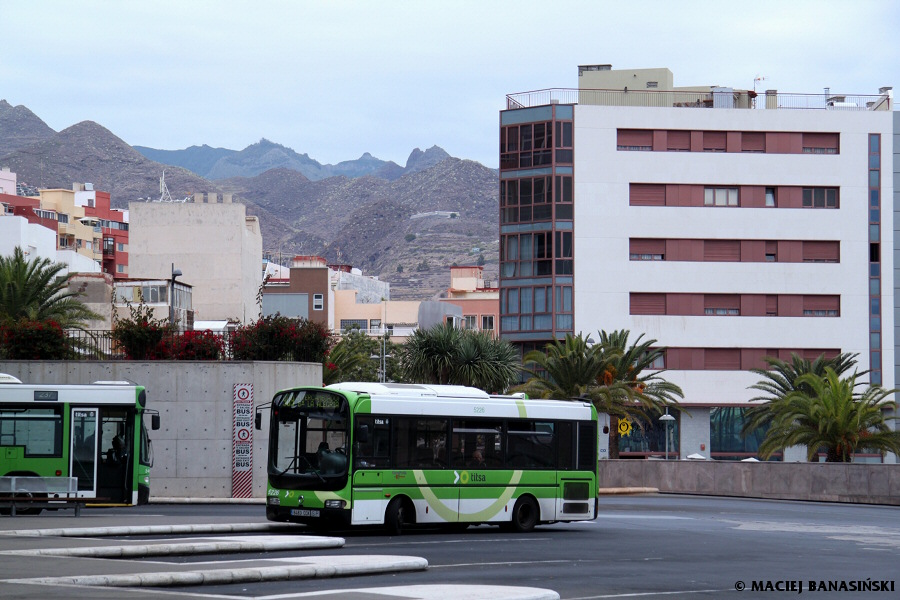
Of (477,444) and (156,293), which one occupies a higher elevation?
(156,293)

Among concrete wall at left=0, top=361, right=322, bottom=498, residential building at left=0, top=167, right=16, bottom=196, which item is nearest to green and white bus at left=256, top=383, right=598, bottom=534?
concrete wall at left=0, top=361, right=322, bottom=498

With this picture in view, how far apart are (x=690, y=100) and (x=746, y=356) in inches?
673

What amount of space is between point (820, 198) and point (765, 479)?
32192mm

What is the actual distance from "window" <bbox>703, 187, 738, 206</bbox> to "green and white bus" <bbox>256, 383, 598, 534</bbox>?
48.8 meters

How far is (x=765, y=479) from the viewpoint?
153ft

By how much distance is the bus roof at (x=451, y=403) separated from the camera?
24.0 meters

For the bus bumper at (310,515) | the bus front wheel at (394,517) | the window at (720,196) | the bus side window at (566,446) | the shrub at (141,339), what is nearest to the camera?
the bus bumper at (310,515)

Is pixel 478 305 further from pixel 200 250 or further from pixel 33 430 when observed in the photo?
pixel 33 430

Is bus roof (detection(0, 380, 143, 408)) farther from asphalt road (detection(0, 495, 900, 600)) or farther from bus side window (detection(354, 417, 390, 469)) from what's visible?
bus side window (detection(354, 417, 390, 469))

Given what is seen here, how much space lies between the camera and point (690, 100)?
253ft

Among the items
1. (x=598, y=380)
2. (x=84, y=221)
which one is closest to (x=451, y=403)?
(x=598, y=380)

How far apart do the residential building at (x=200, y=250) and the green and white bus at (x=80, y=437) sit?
191 feet

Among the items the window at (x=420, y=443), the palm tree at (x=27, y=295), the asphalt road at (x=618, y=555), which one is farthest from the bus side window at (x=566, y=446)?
the palm tree at (x=27, y=295)

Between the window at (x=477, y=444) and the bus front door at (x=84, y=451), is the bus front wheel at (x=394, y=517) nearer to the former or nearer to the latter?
the window at (x=477, y=444)
